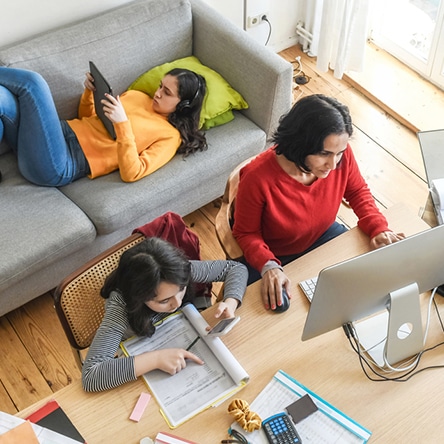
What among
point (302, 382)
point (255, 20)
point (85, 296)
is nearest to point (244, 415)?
point (302, 382)

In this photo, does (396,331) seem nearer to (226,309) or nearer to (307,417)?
(307,417)

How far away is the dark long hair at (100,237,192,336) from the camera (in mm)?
1518

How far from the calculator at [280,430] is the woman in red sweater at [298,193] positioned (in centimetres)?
31

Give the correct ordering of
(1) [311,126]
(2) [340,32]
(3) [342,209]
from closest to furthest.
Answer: (1) [311,126], (3) [342,209], (2) [340,32]

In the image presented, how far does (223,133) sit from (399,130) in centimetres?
112

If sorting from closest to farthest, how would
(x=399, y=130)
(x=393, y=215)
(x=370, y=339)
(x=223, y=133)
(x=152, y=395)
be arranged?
(x=152, y=395), (x=370, y=339), (x=393, y=215), (x=223, y=133), (x=399, y=130)

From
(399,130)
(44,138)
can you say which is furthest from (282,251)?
(399,130)

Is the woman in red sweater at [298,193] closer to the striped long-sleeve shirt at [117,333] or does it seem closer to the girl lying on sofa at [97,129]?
the striped long-sleeve shirt at [117,333]

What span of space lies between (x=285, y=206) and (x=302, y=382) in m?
0.58

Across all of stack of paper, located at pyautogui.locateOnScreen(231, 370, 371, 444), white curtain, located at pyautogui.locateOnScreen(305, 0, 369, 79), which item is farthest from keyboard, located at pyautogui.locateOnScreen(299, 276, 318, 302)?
white curtain, located at pyautogui.locateOnScreen(305, 0, 369, 79)

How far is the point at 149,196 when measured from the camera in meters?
2.38

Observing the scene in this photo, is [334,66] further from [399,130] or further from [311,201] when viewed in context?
[311,201]

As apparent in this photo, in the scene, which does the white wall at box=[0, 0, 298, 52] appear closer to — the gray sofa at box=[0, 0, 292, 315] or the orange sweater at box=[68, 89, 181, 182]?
the gray sofa at box=[0, 0, 292, 315]

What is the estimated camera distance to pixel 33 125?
230 centimetres
